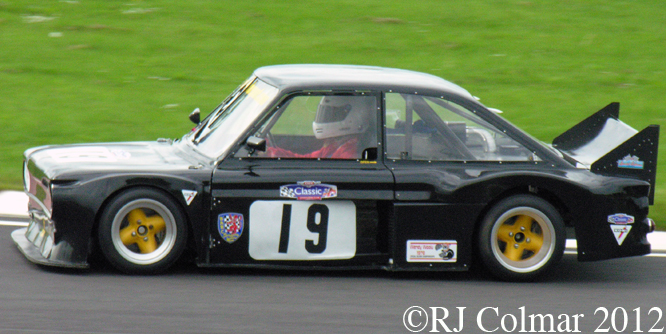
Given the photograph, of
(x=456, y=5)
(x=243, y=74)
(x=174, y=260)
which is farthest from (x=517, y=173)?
(x=456, y=5)

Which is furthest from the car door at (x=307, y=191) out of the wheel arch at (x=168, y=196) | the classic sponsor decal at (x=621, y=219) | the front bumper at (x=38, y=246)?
the classic sponsor decal at (x=621, y=219)

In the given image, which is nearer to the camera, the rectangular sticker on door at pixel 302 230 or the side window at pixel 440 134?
the rectangular sticker on door at pixel 302 230

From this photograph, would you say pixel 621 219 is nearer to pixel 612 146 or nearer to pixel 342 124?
pixel 612 146

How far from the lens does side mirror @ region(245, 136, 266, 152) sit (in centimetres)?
556

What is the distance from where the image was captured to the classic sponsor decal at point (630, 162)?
5.95 m

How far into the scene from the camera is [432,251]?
5781 millimetres

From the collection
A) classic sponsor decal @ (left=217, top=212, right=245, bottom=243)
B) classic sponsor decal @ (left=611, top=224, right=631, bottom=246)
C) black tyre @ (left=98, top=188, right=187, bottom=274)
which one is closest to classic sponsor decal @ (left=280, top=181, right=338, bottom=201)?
classic sponsor decal @ (left=217, top=212, right=245, bottom=243)

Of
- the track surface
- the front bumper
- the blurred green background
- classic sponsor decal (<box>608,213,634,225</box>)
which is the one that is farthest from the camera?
the blurred green background

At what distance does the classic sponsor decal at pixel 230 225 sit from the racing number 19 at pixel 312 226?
291mm

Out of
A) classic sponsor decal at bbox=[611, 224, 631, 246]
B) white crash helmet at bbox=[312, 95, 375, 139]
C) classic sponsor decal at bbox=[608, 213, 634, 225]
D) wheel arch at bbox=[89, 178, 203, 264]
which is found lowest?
classic sponsor decal at bbox=[611, 224, 631, 246]

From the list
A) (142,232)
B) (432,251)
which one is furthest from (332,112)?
(142,232)

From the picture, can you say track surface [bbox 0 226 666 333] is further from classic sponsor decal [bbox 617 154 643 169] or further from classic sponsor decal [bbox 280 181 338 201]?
classic sponsor decal [bbox 617 154 643 169]

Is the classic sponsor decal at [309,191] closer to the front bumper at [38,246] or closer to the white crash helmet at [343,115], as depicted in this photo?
the white crash helmet at [343,115]

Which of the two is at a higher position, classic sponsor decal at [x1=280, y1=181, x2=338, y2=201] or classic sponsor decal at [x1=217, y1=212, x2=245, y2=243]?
classic sponsor decal at [x1=280, y1=181, x2=338, y2=201]
